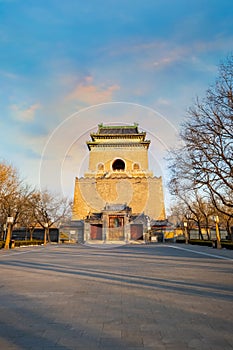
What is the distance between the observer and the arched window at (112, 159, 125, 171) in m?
58.5

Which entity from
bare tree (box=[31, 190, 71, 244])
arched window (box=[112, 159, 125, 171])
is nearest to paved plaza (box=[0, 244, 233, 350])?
bare tree (box=[31, 190, 71, 244])

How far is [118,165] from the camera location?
58.8 m

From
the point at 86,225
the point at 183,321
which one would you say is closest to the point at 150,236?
the point at 86,225

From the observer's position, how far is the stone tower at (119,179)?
52.5 m

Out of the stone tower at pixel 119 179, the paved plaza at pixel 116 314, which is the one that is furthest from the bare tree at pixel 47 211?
the paved plaza at pixel 116 314

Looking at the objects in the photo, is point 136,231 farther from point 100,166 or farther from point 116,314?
point 116,314

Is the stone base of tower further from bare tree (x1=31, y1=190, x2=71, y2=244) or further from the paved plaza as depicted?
the paved plaza

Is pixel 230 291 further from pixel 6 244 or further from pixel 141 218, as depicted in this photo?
pixel 141 218

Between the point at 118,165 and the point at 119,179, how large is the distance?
→ 5.23m

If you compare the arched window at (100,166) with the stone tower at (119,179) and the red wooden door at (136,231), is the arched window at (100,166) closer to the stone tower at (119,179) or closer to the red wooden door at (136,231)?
the stone tower at (119,179)

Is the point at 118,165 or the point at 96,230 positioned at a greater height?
the point at 118,165

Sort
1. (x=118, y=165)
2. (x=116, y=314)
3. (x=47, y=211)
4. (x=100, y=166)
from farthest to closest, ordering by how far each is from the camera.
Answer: (x=118, y=165) → (x=100, y=166) → (x=47, y=211) → (x=116, y=314)

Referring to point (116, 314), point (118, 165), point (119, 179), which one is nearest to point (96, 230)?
point (119, 179)

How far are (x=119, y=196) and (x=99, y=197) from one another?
417 cm
